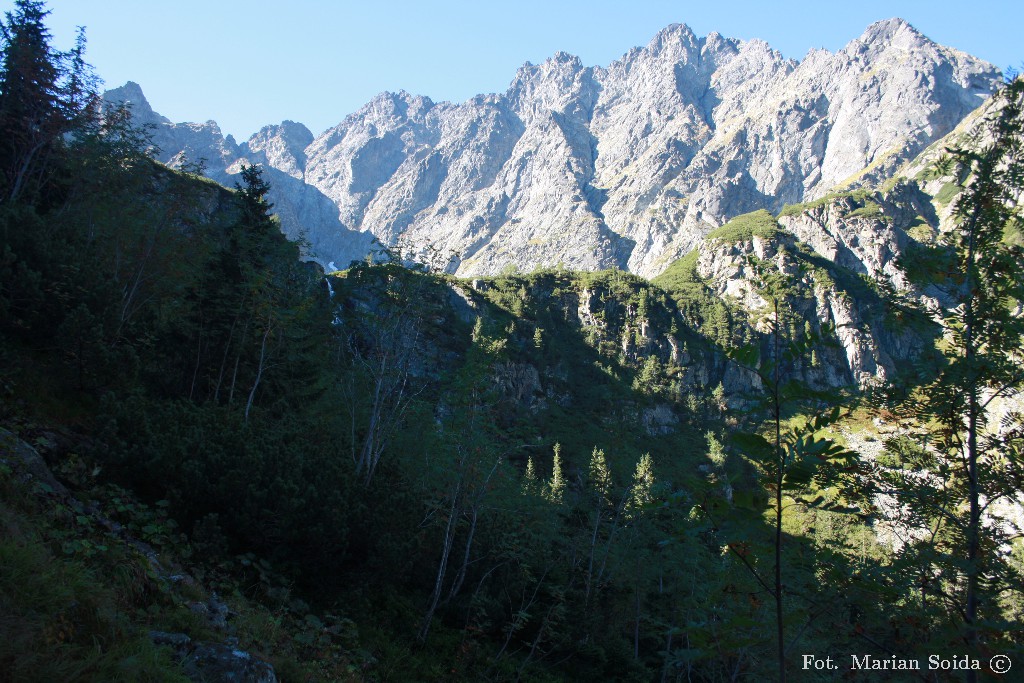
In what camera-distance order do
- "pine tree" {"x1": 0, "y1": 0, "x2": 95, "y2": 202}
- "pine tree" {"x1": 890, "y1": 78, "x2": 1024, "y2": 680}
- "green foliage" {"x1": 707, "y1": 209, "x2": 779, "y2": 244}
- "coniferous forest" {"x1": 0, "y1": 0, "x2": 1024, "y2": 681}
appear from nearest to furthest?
"coniferous forest" {"x1": 0, "y1": 0, "x2": 1024, "y2": 681}, "pine tree" {"x1": 890, "y1": 78, "x2": 1024, "y2": 680}, "pine tree" {"x1": 0, "y1": 0, "x2": 95, "y2": 202}, "green foliage" {"x1": 707, "y1": 209, "x2": 779, "y2": 244}

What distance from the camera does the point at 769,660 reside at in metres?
17.4

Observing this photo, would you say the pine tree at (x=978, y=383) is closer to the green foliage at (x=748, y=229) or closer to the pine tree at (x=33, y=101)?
the pine tree at (x=33, y=101)

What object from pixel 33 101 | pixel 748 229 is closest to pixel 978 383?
pixel 33 101

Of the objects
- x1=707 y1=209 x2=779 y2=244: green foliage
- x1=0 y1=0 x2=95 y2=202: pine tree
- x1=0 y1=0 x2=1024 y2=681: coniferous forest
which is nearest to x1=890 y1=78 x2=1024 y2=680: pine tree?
x1=0 y1=0 x2=1024 y2=681: coniferous forest

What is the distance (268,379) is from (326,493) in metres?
8.43

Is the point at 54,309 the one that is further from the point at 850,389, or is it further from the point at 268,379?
the point at 850,389

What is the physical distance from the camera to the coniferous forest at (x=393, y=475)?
4.79 metres

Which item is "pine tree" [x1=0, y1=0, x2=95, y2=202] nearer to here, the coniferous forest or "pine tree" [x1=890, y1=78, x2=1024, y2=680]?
the coniferous forest

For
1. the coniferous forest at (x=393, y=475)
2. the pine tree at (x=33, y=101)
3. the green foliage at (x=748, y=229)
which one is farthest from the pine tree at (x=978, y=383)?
the green foliage at (x=748, y=229)

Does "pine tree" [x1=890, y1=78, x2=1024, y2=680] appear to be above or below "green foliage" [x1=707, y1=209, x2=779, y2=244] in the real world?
below

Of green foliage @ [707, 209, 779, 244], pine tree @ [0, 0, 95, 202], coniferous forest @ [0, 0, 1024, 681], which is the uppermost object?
green foliage @ [707, 209, 779, 244]

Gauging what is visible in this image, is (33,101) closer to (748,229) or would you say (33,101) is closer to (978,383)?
(978,383)

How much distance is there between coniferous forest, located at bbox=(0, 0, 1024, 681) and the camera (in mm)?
4793

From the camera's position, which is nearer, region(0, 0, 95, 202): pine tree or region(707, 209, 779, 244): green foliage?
region(0, 0, 95, 202): pine tree
